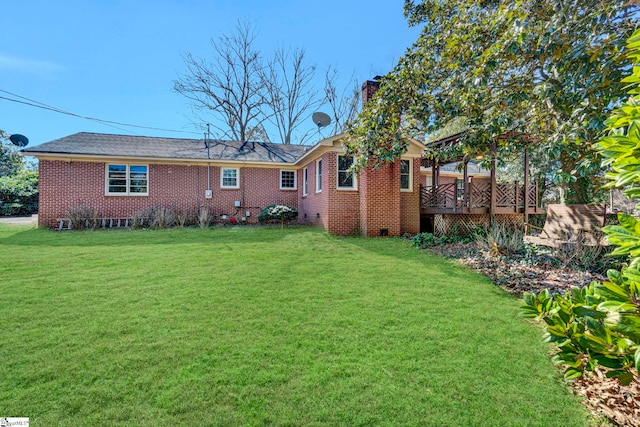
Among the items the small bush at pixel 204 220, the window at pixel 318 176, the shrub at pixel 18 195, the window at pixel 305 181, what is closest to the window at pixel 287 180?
the window at pixel 305 181

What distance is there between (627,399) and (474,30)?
5.60 metres

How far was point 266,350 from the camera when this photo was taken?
10.2ft

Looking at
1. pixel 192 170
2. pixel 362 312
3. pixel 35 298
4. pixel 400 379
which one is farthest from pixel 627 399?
pixel 192 170

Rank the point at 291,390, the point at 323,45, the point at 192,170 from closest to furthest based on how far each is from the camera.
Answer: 1. the point at 291,390
2. the point at 192,170
3. the point at 323,45

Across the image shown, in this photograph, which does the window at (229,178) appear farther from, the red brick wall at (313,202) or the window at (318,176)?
the window at (318,176)

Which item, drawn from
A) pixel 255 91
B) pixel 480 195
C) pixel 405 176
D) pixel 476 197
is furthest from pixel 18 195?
pixel 480 195

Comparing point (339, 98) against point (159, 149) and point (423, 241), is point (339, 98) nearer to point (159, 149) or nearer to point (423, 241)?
point (159, 149)

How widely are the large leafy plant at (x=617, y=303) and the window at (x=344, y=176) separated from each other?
30.7ft

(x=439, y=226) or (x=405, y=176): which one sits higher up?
(x=405, y=176)

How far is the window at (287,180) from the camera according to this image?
16.4 metres

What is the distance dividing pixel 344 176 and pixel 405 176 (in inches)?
96.2

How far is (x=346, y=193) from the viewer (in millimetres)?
11180

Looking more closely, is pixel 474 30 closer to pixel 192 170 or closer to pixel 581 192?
pixel 581 192

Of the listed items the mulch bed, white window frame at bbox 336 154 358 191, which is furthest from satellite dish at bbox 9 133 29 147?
the mulch bed
